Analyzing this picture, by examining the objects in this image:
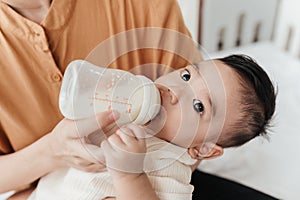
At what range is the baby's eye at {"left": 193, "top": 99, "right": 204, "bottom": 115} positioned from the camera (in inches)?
33.7

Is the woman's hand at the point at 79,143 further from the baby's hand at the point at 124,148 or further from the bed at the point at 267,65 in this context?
the bed at the point at 267,65

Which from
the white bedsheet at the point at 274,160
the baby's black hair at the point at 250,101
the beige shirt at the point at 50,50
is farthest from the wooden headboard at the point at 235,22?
the baby's black hair at the point at 250,101

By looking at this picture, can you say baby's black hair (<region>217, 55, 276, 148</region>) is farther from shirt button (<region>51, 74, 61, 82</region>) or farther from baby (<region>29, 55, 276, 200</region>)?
shirt button (<region>51, 74, 61, 82</region>)

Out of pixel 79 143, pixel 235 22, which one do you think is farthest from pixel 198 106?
pixel 235 22

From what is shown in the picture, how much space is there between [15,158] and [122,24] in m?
0.41

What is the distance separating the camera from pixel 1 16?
0.85 meters

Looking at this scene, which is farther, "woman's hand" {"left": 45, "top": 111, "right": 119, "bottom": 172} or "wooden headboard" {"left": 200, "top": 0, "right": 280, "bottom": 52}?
"wooden headboard" {"left": 200, "top": 0, "right": 280, "bottom": 52}

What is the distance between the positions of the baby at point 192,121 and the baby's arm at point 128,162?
1cm

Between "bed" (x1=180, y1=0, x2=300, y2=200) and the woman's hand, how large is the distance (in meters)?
0.54

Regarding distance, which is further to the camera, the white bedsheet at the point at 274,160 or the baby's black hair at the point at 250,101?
the white bedsheet at the point at 274,160

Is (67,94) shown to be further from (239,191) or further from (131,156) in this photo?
(239,191)

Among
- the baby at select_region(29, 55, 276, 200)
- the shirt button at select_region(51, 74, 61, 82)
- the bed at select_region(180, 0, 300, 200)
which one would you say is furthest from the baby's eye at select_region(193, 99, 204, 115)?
the bed at select_region(180, 0, 300, 200)

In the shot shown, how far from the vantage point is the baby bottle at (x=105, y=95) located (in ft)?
2.50

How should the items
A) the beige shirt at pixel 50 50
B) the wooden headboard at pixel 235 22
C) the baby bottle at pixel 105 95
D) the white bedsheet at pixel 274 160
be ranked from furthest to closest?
the wooden headboard at pixel 235 22
the white bedsheet at pixel 274 160
the beige shirt at pixel 50 50
the baby bottle at pixel 105 95
